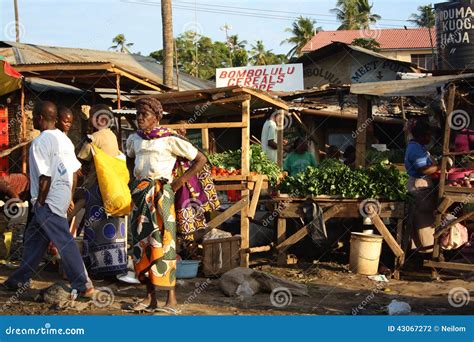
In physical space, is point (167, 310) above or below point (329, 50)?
below

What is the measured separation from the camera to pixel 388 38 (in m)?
45.3

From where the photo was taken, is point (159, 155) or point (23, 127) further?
point (23, 127)

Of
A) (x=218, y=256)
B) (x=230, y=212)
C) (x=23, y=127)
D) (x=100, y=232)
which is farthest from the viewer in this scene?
(x=23, y=127)

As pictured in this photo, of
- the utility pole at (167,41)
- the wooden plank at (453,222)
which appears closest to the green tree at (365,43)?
the utility pole at (167,41)

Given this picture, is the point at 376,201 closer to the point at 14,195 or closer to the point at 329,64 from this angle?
the point at 14,195

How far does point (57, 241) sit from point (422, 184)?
4909mm

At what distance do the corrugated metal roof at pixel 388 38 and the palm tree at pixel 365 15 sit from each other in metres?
8.98

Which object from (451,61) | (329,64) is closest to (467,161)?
(451,61)

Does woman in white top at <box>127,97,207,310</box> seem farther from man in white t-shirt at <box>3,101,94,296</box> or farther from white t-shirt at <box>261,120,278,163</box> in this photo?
white t-shirt at <box>261,120,278,163</box>

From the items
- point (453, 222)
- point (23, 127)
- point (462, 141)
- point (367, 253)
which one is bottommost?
point (367, 253)

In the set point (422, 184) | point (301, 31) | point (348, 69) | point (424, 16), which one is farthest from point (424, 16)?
point (422, 184)

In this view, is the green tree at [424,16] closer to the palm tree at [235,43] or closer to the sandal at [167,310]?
the palm tree at [235,43]

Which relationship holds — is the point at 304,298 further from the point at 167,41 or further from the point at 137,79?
the point at 167,41

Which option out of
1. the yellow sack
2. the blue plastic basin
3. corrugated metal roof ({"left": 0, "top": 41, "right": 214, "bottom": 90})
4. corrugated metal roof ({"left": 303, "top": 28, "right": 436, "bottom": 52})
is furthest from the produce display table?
corrugated metal roof ({"left": 303, "top": 28, "right": 436, "bottom": 52})
